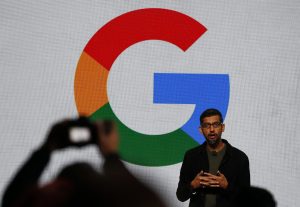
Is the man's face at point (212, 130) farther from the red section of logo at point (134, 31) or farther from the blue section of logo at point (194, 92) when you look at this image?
the red section of logo at point (134, 31)

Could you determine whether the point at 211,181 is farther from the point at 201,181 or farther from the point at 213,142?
the point at 213,142

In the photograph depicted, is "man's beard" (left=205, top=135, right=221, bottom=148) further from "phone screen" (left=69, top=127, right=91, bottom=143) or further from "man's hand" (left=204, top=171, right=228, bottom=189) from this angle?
"phone screen" (left=69, top=127, right=91, bottom=143)

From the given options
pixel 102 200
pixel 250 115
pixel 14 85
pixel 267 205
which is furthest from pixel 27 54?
pixel 102 200

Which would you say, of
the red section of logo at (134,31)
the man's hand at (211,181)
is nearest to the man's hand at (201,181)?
the man's hand at (211,181)

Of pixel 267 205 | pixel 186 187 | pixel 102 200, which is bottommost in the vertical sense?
pixel 186 187

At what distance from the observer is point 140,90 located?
2.65 m

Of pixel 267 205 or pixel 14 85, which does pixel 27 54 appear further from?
pixel 267 205

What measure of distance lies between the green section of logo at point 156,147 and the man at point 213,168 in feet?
2.00

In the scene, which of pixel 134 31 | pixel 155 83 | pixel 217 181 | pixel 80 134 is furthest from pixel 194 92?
pixel 80 134

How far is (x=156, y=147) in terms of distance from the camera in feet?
8.57

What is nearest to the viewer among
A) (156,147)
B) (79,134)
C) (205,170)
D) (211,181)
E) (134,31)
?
(79,134)

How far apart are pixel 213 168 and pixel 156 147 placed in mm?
736

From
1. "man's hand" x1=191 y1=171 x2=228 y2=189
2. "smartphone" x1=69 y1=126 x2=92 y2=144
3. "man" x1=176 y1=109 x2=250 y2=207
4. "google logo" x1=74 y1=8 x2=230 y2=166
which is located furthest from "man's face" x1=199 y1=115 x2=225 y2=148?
"smartphone" x1=69 y1=126 x2=92 y2=144

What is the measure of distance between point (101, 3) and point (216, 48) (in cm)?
73
